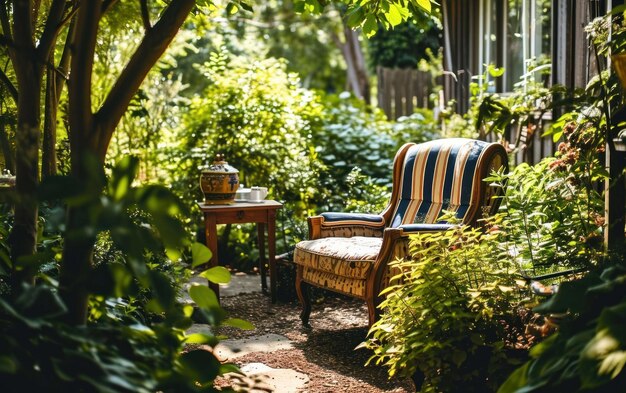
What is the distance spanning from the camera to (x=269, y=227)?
212 inches

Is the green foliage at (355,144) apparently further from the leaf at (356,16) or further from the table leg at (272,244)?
the leaf at (356,16)

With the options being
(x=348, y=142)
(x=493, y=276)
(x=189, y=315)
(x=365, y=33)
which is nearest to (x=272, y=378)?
(x=493, y=276)

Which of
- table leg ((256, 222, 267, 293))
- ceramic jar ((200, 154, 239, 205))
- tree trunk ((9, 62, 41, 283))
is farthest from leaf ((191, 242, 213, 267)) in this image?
table leg ((256, 222, 267, 293))

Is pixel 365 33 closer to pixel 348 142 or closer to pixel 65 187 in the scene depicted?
pixel 65 187

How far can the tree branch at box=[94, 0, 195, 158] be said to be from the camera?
1905 mm

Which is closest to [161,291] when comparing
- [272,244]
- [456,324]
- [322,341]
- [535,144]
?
[456,324]

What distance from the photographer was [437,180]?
470 centimetres

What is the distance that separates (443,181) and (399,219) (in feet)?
1.32

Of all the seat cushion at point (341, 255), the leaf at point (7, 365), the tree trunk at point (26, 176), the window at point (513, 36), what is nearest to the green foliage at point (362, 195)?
the seat cushion at point (341, 255)

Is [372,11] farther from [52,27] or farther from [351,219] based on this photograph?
[351,219]

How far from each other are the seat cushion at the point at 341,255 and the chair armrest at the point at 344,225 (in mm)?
106

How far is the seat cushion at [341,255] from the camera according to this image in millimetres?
4102

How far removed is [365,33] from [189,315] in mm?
1899

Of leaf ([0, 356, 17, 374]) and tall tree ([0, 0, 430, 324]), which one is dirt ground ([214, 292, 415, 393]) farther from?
leaf ([0, 356, 17, 374])
